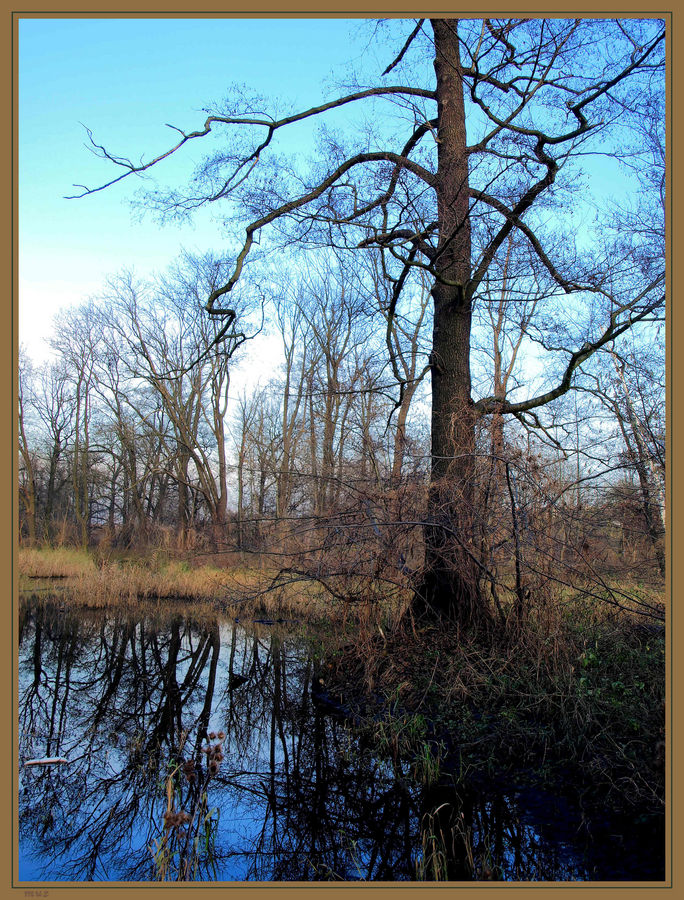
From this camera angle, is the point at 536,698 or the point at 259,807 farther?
the point at 536,698

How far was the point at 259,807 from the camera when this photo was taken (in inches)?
191

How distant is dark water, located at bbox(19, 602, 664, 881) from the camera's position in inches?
155

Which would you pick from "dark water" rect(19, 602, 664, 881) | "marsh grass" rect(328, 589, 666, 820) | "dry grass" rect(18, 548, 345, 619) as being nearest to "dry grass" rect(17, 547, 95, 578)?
"dry grass" rect(18, 548, 345, 619)

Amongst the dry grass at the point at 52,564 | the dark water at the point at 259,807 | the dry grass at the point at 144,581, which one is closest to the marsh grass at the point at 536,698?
the dark water at the point at 259,807

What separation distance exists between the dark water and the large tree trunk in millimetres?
2052

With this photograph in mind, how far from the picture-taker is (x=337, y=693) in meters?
7.11

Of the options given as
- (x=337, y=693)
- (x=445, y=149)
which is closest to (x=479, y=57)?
(x=445, y=149)

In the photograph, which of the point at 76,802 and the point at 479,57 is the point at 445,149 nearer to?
the point at 479,57

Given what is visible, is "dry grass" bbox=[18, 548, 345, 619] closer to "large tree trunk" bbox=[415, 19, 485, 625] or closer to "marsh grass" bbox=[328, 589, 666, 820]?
"large tree trunk" bbox=[415, 19, 485, 625]

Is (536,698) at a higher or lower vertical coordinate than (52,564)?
higher

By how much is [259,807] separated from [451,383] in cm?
542

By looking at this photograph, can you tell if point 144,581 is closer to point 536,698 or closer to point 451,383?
point 451,383

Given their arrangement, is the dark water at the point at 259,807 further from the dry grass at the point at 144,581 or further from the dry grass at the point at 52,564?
the dry grass at the point at 52,564

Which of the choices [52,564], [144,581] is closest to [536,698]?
[144,581]
